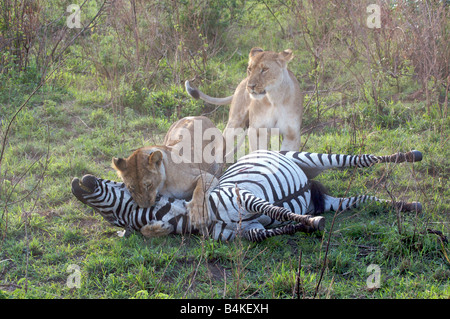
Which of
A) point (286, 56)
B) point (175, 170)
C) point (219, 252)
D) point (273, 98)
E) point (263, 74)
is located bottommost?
point (219, 252)

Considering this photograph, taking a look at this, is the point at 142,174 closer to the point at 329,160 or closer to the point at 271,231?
the point at 271,231

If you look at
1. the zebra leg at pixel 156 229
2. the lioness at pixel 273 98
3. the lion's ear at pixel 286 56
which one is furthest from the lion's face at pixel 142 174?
the lion's ear at pixel 286 56

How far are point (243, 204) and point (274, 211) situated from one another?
27cm

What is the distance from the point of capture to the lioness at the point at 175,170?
12.8 feet

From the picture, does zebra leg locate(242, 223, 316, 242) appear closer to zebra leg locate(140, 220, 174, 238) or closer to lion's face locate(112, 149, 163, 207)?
zebra leg locate(140, 220, 174, 238)

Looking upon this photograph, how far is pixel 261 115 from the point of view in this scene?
5496 mm

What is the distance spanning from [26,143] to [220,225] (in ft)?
9.52

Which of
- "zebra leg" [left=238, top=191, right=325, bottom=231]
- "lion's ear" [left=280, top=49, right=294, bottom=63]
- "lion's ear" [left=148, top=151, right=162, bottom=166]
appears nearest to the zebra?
"zebra leg" [left=238, top=191, right=325, bottom=231]

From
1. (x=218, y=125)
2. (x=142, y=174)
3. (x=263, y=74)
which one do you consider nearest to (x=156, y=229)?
(x=142, y=174)

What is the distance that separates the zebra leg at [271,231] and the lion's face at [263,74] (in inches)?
74.8

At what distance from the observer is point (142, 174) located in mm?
3957

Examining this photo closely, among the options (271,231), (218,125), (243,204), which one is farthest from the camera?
(218,125)

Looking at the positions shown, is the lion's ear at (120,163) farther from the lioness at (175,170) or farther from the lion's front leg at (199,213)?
the lion's front leg at (199,213)
